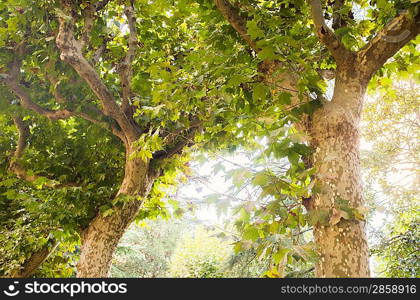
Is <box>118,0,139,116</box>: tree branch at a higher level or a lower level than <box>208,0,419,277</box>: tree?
higher

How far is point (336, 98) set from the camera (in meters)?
2.46

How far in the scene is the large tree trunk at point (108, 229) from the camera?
483cm

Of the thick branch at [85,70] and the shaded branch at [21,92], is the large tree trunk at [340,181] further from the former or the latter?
the shaded branch at [21,92]

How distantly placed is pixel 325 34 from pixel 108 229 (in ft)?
13.1

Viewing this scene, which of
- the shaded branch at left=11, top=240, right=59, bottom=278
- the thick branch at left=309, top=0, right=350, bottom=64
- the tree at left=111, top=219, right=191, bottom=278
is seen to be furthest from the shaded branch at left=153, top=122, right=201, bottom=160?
the tree at left=111, top=219, right=191, bottom=278

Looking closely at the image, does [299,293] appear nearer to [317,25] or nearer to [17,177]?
[317,25]

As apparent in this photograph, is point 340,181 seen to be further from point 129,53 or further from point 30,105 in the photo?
point 30,105

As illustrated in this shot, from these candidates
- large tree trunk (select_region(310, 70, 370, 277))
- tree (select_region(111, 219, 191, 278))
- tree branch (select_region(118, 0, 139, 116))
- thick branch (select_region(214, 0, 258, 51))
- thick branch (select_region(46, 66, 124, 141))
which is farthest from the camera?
tree (select_region(111, 219, 191, 278))

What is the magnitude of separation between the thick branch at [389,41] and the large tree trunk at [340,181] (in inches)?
4.7

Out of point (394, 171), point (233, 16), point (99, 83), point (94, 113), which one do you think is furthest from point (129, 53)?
point (394, 171)

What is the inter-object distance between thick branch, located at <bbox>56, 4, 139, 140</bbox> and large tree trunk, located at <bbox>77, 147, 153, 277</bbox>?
0.44 meters

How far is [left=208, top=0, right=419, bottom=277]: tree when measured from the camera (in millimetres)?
1978

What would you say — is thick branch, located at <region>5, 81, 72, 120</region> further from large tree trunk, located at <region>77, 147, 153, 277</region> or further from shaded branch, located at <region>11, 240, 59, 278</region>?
shaded branch, located at <region>11, 240, 59, 278</region>

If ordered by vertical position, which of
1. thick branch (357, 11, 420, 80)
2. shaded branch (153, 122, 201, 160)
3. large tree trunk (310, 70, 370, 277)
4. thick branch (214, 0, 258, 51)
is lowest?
large tree trunk (310, 70, 370, 277)
